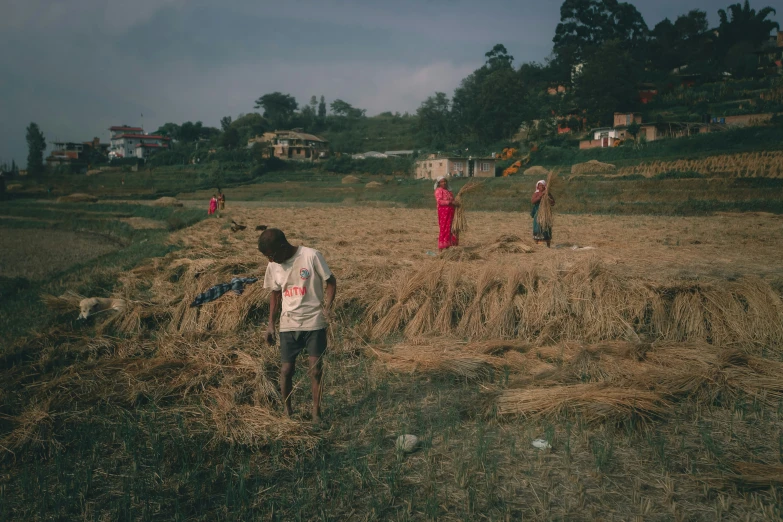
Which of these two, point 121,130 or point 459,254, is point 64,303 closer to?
point 459,254

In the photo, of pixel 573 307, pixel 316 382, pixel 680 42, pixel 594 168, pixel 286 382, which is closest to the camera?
pixel 316 382

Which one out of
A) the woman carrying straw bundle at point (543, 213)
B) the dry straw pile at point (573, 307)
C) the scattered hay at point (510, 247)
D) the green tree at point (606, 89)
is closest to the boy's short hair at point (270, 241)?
the dry straw pile at point (573, 307)

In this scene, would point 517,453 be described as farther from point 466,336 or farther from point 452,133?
point 452,133

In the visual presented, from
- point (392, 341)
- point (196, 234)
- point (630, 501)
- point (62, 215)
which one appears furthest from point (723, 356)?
point (62, 215)

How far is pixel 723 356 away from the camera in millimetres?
4727

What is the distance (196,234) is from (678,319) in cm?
A: 1284

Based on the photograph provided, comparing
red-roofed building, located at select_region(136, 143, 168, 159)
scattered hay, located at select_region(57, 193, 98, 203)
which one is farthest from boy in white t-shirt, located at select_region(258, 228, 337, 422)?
red-roofed building, located at select_region(136, 143, 168, 159)

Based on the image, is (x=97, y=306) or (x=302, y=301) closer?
(x=302, y=301)

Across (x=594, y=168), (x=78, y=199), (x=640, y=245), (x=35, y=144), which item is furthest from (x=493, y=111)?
(x=35, y=144)

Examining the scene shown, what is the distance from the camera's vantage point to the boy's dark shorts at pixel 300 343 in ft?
13.3

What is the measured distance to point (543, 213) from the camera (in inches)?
397

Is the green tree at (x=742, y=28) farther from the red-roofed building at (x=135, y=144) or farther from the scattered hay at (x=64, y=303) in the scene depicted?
the red-roofed building at (x=135, y=144)

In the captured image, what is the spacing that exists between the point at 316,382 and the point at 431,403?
995 mm

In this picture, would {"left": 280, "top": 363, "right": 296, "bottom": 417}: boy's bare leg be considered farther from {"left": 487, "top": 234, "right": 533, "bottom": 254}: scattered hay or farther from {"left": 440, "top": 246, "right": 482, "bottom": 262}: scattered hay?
{"left": 487, "top": 234, "right": 533, "bottom": 254}: scattered hay
